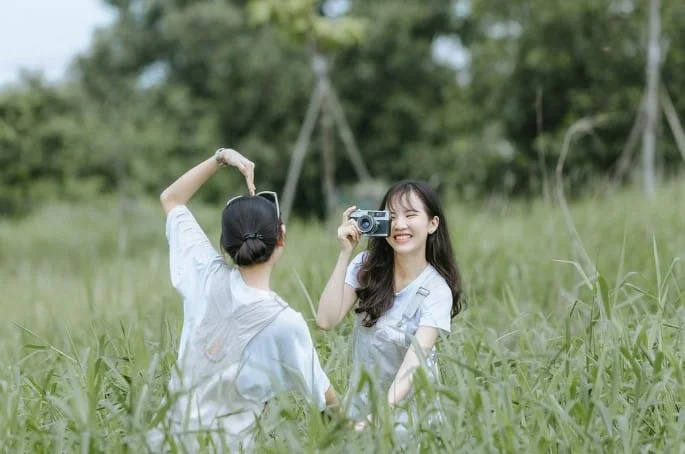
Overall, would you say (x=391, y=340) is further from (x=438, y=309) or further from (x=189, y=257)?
(x=189, y=257)

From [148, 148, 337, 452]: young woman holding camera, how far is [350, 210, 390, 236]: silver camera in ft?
1.09

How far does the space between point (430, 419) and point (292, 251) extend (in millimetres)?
4325

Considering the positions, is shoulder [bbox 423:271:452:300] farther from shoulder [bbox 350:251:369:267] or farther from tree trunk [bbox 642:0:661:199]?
tree trunk [bbox 642:0:661:199]

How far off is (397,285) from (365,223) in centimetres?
27

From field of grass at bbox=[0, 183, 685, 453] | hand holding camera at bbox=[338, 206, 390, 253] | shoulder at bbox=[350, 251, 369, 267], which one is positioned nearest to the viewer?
field of grass at bbox=[0, 183, 685, 453]

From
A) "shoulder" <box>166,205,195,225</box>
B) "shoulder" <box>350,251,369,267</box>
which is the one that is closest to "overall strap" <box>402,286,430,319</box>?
"shoulder" <box>350,251,369,267</box>

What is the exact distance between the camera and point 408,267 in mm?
2982

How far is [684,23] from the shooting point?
12.5 m

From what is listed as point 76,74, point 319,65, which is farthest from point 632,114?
point 76,74

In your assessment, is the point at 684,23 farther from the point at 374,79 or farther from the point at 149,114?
the point at 149,114

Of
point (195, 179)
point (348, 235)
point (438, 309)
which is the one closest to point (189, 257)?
point (195, 179)

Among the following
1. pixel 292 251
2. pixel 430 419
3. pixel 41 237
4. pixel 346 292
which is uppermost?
pixel 346 292

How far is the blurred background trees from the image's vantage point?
43.9 feet

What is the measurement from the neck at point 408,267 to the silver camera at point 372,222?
18 centimetres
